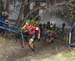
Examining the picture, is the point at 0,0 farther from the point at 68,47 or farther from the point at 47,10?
the point at 68,47

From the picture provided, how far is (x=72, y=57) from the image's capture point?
45.3 feet

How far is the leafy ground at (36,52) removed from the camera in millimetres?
13891

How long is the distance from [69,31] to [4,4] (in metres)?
4.12

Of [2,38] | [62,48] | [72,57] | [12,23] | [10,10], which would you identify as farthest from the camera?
[10,10]

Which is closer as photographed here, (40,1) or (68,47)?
(68,47)

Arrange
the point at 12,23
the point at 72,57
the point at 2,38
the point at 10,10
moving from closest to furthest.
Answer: the point at 72,57, the point at 2,38, the point at 12,23, the point at 10,10

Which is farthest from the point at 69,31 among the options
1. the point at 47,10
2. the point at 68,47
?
the point at 47,10

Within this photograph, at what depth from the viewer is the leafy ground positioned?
13.9m

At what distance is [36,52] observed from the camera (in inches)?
582

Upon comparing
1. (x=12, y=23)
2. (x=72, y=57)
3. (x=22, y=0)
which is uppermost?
(x=22, y=0)

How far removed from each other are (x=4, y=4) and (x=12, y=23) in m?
1.39

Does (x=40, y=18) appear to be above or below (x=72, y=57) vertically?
above

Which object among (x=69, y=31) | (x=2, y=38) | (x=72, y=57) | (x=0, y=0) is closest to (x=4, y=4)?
(x=0, y=0)

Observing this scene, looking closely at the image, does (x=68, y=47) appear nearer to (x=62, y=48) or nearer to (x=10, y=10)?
(x=62, y=48)
